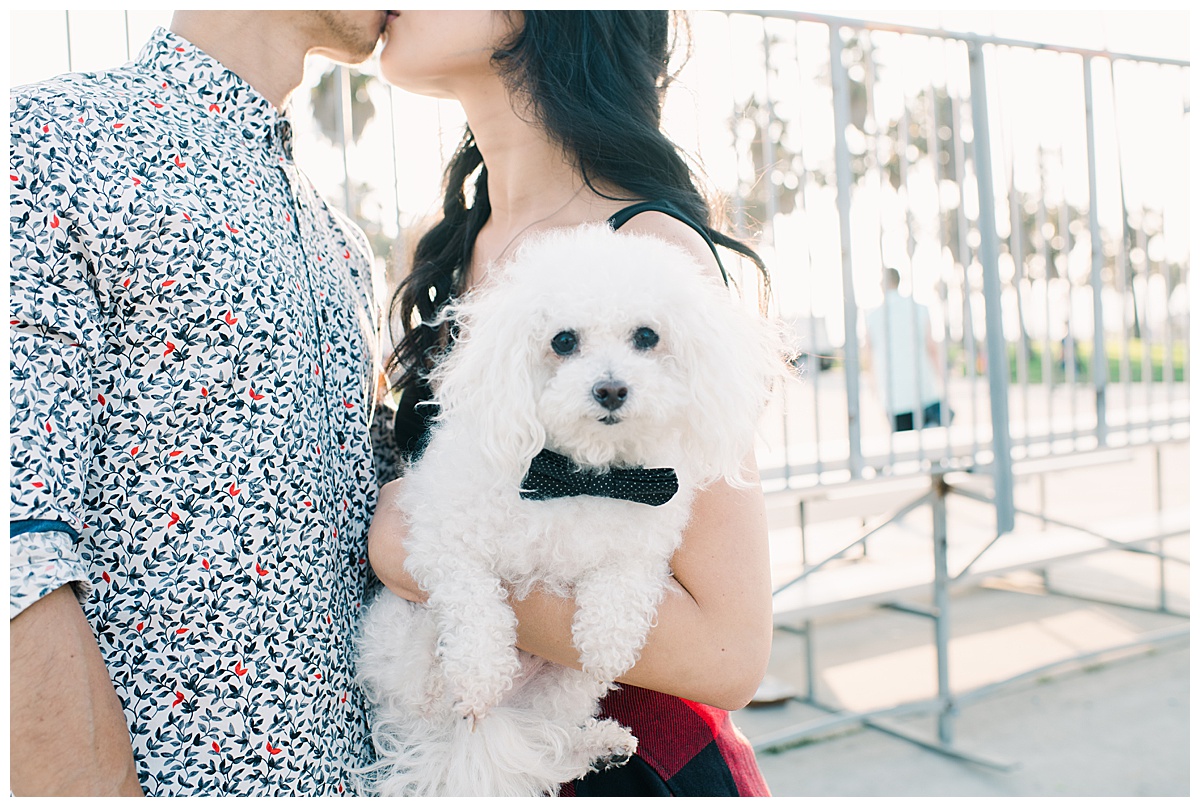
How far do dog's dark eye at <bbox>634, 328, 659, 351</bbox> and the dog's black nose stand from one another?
0.44ft

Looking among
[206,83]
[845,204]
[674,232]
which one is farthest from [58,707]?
[845,204]

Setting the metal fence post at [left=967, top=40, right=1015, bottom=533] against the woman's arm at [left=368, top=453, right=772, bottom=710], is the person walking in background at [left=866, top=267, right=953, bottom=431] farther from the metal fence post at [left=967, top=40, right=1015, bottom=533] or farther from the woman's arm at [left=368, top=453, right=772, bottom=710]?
the woman's arm at [left=368, top=453, right=772, bottom=710]

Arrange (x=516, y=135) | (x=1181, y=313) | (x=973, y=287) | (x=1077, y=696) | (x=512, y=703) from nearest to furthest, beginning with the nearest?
(x=512, y=703) → (x=516, y=135) → (x=973, y=287) → (x=1077, y=696) → (x=1181, y=313)

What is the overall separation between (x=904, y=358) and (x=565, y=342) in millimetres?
3312

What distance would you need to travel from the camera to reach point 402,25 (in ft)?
5.50

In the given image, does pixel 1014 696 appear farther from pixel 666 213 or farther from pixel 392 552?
pixel 392 552

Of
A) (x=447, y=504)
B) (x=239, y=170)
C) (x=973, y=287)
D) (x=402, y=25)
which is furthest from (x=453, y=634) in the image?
(x=973, y=287)

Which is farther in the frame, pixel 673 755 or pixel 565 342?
pixel 673 755

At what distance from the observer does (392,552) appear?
4.58 ft

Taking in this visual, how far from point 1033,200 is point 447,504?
14.7 ft

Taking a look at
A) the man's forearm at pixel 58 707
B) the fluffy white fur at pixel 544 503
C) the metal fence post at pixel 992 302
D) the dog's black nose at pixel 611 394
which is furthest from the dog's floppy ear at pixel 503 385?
the metal fence post at pixel 992 302

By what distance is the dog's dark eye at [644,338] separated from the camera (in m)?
1.34

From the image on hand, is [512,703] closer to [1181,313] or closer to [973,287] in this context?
[973,287]

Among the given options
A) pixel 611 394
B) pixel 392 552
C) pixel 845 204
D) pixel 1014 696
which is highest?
pixel 845 204
